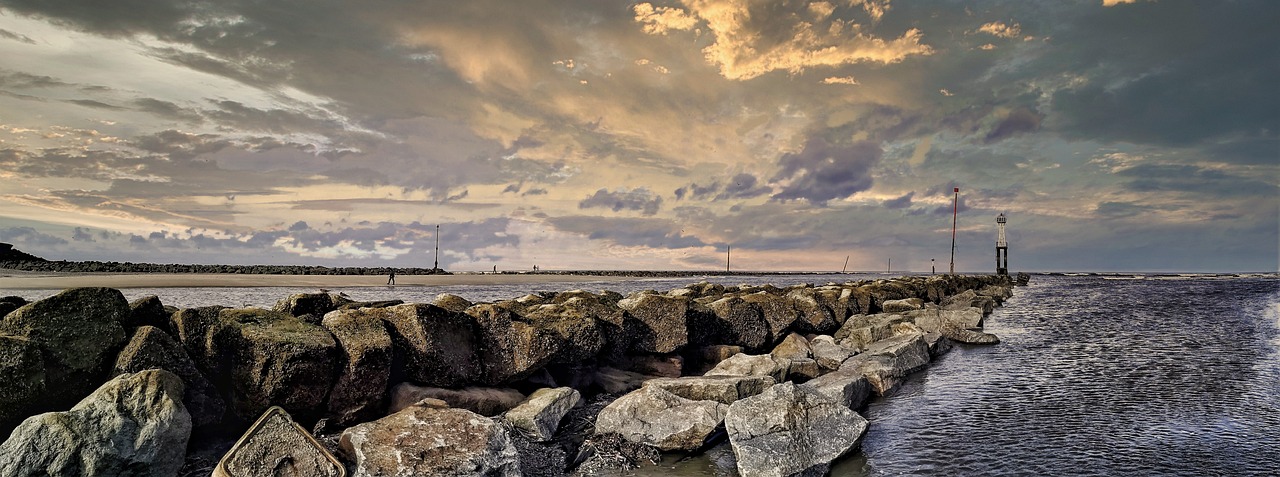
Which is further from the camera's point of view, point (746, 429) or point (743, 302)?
point (743, 302)

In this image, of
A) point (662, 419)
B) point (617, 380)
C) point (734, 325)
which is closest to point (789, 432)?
point (662, 419)

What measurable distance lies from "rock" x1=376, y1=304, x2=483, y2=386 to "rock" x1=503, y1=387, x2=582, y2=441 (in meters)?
0.98

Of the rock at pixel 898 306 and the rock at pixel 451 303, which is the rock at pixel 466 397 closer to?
the rock at pixel 451 303

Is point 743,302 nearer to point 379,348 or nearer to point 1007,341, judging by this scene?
point 379,348

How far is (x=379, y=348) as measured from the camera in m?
7.96

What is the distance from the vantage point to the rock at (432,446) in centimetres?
616

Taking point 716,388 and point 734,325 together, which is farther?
point 734,325

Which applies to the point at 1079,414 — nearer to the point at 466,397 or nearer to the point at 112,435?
the point at 466,397

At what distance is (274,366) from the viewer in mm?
7270

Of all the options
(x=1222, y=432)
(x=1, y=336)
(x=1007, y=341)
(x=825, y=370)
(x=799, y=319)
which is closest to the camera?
(x=1, y=336)

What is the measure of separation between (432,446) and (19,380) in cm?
399

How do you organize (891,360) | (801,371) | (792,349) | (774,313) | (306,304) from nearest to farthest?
1. (306,304)
2. (801,371)
3. (891,360)
4. (792,349)
5. (774,313)

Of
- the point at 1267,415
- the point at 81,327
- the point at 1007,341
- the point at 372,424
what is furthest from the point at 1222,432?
the point at 81,327

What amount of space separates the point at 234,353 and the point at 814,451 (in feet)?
22.8
